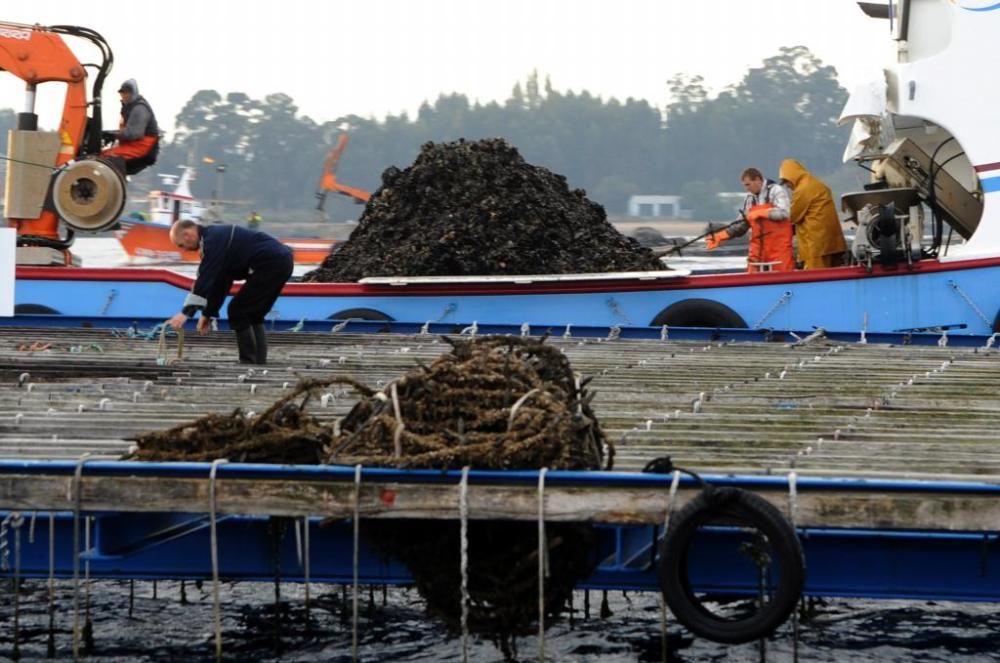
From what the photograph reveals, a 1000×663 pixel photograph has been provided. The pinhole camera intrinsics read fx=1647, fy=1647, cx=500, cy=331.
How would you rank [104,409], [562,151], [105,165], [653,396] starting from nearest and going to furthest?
1. [104,409]
2. [653,396]
3. [105,165]
4. [562,151]

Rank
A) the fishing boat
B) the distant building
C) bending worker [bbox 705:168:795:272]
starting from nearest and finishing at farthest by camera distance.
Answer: the fishing boat → bending worker [bbox 705:168:795:272] → the distant building

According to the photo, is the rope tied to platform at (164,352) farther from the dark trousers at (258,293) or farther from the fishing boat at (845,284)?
the fishing boat at (845,284)

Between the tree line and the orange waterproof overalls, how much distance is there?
93604 millimetres

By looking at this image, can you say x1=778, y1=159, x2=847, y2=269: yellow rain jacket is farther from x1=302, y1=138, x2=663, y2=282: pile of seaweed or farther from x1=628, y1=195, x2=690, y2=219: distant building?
x1=628, y1=195, x2=690, y2=219: distant building

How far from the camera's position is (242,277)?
12.6 meters

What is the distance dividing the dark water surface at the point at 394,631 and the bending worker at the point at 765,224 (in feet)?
24.9

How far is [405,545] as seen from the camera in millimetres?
7324

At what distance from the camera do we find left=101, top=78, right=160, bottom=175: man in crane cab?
19.8 metres

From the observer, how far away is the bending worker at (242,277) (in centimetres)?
1210

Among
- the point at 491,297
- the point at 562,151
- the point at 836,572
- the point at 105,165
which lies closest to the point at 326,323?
the point at 491,297

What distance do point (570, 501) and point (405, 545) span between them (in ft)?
3.03

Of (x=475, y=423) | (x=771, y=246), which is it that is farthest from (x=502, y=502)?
(x=771, y=246)

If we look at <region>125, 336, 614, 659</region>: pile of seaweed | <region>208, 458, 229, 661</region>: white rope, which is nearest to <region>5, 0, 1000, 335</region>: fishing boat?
<region>208, 458, 229, 661</region>: white rope

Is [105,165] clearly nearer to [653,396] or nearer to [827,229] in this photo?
[827,229]
